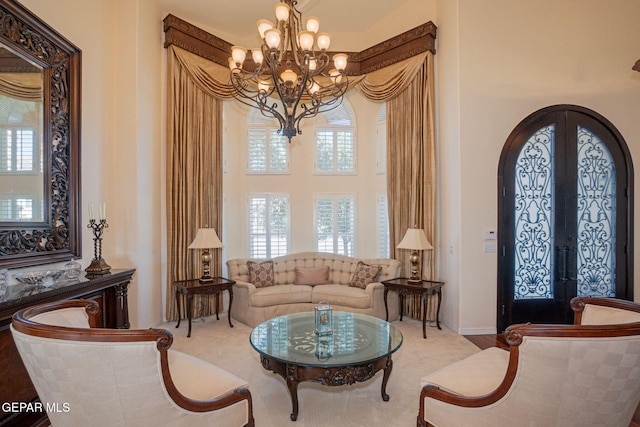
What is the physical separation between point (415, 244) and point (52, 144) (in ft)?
13.9

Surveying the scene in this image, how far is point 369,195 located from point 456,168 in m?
1.92

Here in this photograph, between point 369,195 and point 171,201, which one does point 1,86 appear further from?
point 369,195

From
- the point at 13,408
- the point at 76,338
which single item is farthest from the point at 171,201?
the point at 76,338

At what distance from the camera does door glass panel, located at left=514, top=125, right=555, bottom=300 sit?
4508mm

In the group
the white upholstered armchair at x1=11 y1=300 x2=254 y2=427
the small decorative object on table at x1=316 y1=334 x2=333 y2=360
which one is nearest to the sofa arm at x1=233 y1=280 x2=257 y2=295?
the small decorative object on table at x1=316 y1=334 x2=333 y2=360

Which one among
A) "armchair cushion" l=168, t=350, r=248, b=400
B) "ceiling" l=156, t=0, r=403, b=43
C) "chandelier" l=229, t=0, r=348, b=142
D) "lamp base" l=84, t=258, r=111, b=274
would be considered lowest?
"armchair cushion" l=168, t=350, r=248, b=400

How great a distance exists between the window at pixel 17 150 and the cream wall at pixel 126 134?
73 centimetres

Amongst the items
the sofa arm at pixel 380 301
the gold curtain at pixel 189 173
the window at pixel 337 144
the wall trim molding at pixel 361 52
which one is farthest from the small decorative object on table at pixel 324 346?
the wall trim molding at pixel 361 52

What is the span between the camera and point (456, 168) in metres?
4.55

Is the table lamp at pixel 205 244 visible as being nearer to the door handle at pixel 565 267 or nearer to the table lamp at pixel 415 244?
the table lamp at pixel 415 244

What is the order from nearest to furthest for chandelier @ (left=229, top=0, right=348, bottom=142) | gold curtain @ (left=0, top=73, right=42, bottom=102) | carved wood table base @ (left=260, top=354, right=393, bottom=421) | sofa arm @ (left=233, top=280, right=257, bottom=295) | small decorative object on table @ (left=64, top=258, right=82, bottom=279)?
carved wood table base @ (left=260, top=354, right=393, bottom=421)
gold curtain @ (left=0, top=73, right=42, bottom=102)
small decorative object on table @ (left=64, top=258, right=82, bottom=279)
chandelier @ (left=229, top=0, right=348, bottom=142)
sofa arm @ (left=233, top=280, right=257, bottom=295)

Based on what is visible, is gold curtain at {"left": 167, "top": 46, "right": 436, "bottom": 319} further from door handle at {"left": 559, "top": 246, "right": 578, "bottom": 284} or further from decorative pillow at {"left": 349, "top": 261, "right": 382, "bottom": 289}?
door handle at {"left": 559, "top": 246, "right": 578, "bottom": 284}

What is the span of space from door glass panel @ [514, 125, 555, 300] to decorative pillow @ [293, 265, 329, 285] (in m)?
2.72

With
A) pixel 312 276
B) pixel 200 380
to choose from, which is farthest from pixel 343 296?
pixel 200 380
